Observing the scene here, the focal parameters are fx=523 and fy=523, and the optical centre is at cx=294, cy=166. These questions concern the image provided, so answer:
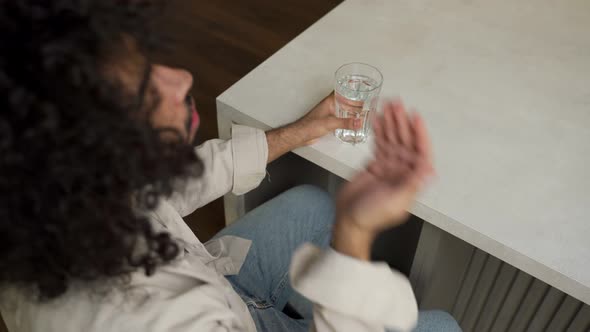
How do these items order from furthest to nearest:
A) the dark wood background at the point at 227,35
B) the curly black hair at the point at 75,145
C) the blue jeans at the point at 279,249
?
the dark wood background at the point at 227,35, the blue jeans at the point at 279,249, the curly black hair at the point at 75,145

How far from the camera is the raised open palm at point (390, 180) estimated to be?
602mm

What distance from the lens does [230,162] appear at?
93 centimetres

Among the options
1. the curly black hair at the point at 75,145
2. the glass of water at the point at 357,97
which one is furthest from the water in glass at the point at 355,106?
the curly black hair at the point at 75,145

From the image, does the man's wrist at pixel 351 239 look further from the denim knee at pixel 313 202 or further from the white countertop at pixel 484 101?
the denim knee at pixel 313 202

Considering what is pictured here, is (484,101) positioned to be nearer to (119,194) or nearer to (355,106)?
(355,106)

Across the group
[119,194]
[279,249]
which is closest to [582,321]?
[279,249]

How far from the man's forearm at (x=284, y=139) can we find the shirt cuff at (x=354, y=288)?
0.97 feet

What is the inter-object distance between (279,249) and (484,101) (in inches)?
→ 18.3

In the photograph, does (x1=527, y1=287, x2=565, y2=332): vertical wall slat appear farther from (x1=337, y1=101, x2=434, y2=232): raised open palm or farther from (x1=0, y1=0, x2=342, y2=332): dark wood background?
(x1=0, y1=0, x2=342, y2=332): dark wood background

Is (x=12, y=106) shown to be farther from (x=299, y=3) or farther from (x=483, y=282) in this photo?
(x=299, y=3)

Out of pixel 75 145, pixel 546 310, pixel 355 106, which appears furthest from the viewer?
pixel 546 310

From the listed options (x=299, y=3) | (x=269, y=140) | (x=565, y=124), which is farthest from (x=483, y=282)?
(x=299, y=3)

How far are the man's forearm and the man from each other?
0.22 meters

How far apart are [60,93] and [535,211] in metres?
0.66
